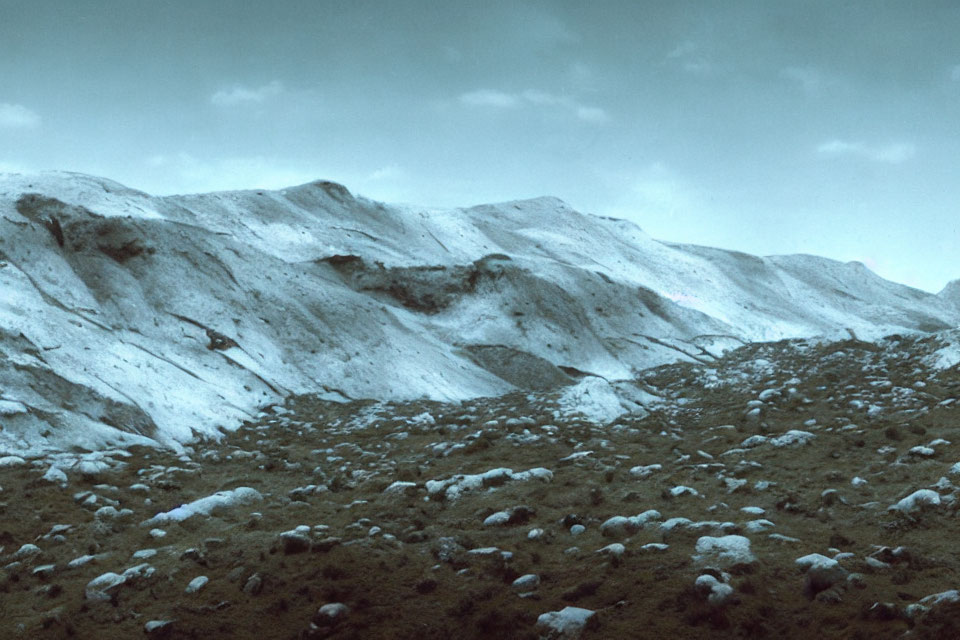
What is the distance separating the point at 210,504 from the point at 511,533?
13.2 feet

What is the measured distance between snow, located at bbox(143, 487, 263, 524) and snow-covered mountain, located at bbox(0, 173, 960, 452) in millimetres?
3531

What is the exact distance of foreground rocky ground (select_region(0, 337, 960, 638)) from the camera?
234 inches

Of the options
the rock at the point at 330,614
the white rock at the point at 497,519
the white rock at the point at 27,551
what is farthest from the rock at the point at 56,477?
the white rock at the point at 497,519

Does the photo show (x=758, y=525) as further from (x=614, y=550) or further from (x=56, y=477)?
(x=56, y=477)

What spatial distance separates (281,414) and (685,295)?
19862 millimetres

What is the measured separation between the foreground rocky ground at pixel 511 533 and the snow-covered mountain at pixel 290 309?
265 cm

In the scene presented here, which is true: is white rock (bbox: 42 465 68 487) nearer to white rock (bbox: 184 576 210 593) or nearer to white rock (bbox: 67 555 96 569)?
white rock (bbox: 67 555 96 569)

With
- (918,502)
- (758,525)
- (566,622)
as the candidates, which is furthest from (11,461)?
(918,502)

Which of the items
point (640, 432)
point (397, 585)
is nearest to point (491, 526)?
point (397, 585)

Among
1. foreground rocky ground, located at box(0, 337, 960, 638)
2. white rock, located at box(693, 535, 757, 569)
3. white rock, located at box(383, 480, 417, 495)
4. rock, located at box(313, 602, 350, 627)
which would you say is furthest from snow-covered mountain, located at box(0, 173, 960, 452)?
white rock, located at box(693, 535, 757, 569)

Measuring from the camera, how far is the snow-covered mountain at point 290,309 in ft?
47.0

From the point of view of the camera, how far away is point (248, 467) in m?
12.1

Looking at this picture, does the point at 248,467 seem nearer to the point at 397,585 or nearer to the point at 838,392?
the point at 397,585

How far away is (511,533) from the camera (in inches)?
314
